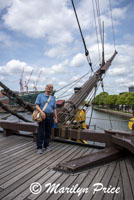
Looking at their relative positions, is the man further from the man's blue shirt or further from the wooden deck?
the wooden deck

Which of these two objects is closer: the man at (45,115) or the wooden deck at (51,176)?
the wooden deck at (51,176)

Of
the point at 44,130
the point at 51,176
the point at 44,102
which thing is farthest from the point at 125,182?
the point at 44,102

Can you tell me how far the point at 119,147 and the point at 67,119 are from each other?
184cm

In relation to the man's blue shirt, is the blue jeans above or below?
below

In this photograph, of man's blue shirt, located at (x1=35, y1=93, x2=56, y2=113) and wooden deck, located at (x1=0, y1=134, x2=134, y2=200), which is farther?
man's blue shirt, located at (x1=35, y1=93, x2=56, y2=113)

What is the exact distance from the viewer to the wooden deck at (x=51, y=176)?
2.05 m

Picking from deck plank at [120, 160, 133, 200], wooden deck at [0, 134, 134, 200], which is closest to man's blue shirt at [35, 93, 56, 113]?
wooden deck at [0, 134, 134, 200]

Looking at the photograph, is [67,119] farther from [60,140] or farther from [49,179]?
[49,179]

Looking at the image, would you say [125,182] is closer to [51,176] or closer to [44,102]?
[51,176]

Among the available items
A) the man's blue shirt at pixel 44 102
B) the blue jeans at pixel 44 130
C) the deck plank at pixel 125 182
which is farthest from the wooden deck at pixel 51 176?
the man's blue shirt at pixel 44 102

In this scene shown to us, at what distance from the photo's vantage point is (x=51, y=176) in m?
2.53

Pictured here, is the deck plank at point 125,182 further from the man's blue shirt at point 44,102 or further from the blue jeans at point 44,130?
the man's blue shirt at point 44,102

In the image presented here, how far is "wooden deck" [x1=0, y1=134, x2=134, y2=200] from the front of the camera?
2055 mm

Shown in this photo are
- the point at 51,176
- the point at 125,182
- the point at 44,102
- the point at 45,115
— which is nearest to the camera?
the point at 125,182
